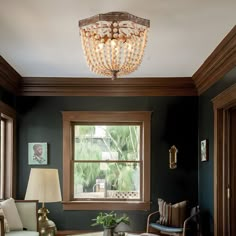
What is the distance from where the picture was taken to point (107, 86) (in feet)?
23.5

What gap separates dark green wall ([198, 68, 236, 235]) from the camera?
6.16 m

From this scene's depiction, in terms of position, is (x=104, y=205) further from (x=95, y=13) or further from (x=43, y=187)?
(x=95, y=13)

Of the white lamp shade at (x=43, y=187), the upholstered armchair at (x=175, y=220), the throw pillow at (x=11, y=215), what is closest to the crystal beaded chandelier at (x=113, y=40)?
the white lamp shade at (x=43, y=187)

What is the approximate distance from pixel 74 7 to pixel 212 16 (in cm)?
120

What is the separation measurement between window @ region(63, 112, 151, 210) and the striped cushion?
1.98 feet

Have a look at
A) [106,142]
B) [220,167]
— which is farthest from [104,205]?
[220,167]

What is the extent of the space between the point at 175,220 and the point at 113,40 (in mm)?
3483

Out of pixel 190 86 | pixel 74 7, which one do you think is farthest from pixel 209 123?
pixel 74 7

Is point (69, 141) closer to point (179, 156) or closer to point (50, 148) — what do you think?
point (50, 148)

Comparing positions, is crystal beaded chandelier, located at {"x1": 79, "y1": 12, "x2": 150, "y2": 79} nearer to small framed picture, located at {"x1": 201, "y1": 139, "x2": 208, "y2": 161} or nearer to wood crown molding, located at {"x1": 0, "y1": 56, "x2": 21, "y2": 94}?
wood crown molding, located at {"x1": 0, "y1": 56, "x2": 21, "y2": 94}

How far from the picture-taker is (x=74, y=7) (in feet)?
12.3

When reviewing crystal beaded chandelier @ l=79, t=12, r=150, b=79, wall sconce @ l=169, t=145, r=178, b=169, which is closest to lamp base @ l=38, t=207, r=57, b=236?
wall sconce @ l=169, t=145, r=178, b=169

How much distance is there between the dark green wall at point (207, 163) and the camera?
6.16 m

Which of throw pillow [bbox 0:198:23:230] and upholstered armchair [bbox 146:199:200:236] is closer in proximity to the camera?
throw pillow [bbox 0:198:23:230]
